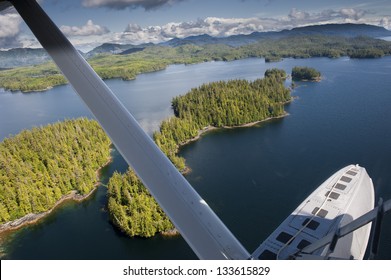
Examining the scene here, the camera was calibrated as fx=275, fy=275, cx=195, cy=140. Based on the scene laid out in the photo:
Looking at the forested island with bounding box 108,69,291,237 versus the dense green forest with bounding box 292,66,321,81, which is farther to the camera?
the dense green forest with bounding box 292,66,321,81

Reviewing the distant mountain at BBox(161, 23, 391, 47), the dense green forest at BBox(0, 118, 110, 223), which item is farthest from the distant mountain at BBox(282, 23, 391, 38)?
the dense green forest at BBox(0, 118, 110, 223)

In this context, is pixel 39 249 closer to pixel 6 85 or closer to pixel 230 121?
pixel 230 121

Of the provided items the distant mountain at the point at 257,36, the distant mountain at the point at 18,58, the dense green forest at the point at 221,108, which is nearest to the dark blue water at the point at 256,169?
the dense green forest at the point at 221,108

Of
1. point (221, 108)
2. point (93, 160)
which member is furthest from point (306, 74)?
point (93, 160)

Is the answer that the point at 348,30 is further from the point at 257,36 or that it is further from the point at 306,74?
the point at 306,74

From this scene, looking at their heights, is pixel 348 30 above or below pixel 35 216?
above

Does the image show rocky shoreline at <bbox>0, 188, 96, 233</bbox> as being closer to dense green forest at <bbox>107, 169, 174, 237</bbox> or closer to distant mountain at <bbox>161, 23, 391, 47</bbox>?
dense green forest at <bbox>107, 169, 174, 237</bbox>

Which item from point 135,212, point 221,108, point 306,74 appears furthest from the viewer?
point 306,74

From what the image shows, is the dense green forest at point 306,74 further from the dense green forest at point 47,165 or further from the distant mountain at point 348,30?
the distant mountain at point 348,30
